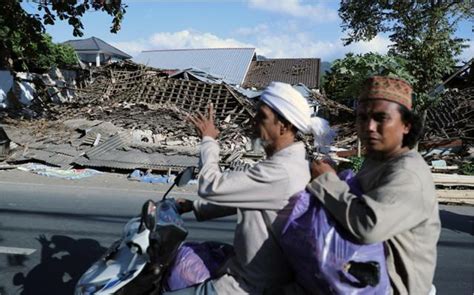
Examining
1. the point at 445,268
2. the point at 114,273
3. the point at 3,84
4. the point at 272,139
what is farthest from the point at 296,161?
the point at 3,84

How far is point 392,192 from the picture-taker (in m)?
1.70

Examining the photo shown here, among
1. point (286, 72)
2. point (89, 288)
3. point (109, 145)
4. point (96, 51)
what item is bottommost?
point (109, 145)

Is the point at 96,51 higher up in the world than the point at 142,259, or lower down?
higher up

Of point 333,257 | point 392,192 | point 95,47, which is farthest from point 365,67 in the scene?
point 95,47

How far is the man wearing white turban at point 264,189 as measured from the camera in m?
1.99

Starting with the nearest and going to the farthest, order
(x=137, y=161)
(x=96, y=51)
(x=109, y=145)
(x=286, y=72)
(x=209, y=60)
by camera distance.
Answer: (x=137, y=161), (x=109, y=145), (x=209, y=60), (x=286, y=72), (x=96, y=51)

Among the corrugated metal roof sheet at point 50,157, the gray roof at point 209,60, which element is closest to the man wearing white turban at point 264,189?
the corrugated metal roof sheet at point 50,157

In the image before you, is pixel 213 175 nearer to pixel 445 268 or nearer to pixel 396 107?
pixel 396 107

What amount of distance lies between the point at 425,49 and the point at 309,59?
29026 mm

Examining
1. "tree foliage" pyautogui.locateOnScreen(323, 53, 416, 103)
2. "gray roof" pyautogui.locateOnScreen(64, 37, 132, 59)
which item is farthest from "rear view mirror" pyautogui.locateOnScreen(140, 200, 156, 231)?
"gray roof" pyautogui.locateOnScreen(64, 37, 132, 59)

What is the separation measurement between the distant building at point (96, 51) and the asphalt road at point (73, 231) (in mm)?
34842

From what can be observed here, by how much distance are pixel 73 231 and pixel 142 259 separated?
4.25m

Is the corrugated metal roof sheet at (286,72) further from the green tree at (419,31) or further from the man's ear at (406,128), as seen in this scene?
the man's ear at (406,128)

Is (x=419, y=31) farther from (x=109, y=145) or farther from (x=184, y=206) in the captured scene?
(x=184, y=206)
